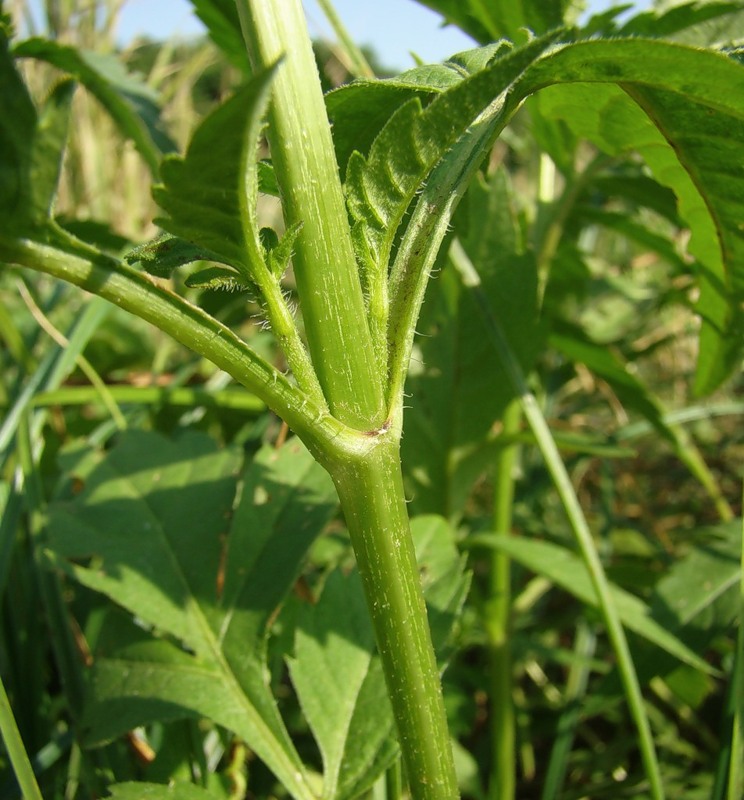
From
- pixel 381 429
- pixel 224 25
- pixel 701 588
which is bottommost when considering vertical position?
pixel 701 588

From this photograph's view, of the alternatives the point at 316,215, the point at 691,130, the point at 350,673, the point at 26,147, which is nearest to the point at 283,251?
the point at 316,215

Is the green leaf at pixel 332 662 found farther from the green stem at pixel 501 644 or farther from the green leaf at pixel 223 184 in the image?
the green leaf at pixel 223 184

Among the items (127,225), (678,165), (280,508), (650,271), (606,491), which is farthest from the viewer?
(127,225)

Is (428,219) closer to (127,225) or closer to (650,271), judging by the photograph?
(650,271)

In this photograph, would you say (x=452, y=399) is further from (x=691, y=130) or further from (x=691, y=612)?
(x=691, y=130)

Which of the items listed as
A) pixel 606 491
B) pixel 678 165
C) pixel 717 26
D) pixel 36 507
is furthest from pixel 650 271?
pixel 36 507
